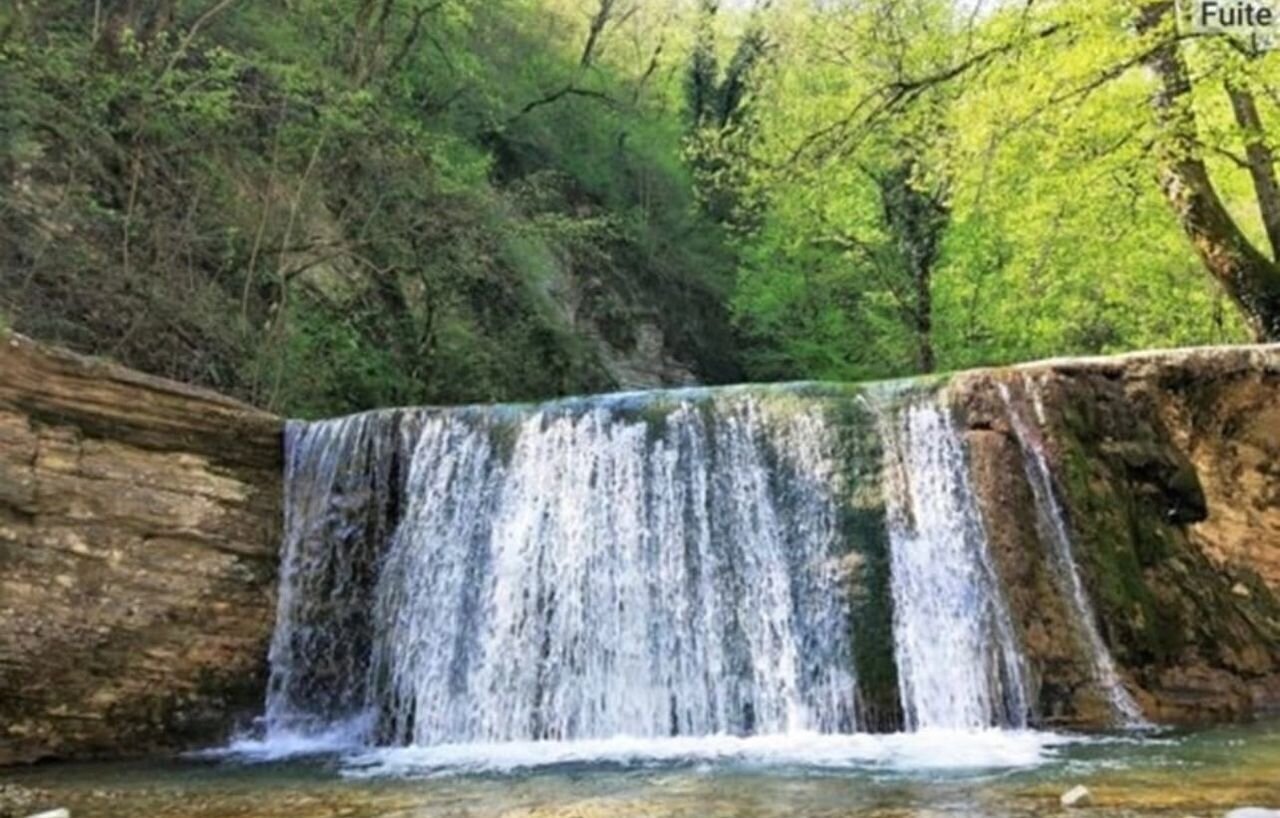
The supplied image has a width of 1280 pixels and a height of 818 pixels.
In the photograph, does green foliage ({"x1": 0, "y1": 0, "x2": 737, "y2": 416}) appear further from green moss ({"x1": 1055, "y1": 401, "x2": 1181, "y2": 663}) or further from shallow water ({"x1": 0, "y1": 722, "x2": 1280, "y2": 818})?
green moss ({"x1": 1055, "y1": 401, "x2": 1181, "y2": 663})

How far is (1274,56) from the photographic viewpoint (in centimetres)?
1020

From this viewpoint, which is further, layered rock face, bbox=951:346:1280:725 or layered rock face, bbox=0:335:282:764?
layered rock face, bbox=951:346:1280:725

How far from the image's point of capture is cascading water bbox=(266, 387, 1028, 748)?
9.21 metres

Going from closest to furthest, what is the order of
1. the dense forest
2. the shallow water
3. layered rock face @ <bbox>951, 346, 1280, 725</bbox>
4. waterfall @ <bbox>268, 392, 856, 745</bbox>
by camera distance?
the shallow water < layered rock face @ <bbox>951, 346, 1280, 725</bbox> < waterfall @ <bbox>268, 392, 856, 745</bbox> < the dense forest

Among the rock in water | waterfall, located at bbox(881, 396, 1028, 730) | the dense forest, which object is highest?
the dense forest

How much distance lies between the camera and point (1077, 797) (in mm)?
5465

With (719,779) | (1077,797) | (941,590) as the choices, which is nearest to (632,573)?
(941,590)

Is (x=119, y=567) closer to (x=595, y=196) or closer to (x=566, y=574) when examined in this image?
(x=566, y=574)

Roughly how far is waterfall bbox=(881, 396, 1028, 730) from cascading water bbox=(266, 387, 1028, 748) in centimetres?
2

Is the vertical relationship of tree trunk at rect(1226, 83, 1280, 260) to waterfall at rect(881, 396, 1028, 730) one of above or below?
above

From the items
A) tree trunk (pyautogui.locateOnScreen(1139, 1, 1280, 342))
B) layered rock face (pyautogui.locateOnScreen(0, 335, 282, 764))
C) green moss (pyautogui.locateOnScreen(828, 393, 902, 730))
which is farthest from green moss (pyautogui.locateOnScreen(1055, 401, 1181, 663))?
layered rock face (pyautogui.locateOnScreen(0, 335, 282, 764))

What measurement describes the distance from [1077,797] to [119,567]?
718 centimetres

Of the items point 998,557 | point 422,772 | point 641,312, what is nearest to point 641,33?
point 641,312

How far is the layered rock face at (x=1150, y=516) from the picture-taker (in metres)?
9.19
